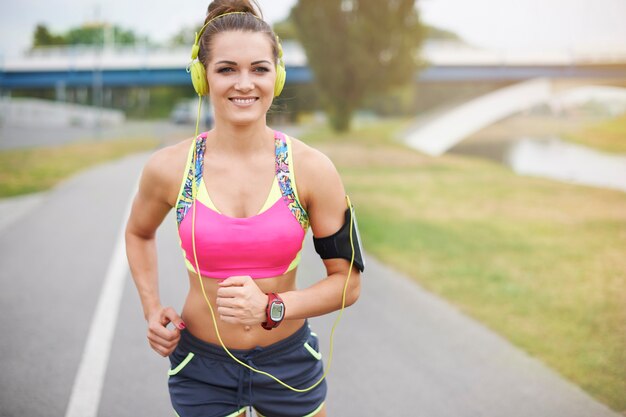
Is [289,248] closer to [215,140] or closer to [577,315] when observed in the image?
[215,140]

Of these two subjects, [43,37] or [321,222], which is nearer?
[321,222]

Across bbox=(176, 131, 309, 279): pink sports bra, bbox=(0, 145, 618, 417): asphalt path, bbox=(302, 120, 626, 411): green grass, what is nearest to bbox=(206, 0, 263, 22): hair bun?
bbox=(176, 131, 309, 279): pink sports bra

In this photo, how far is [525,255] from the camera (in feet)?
30.2

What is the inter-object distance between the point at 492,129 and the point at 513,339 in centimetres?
6096

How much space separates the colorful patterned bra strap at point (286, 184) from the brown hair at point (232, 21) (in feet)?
0.98

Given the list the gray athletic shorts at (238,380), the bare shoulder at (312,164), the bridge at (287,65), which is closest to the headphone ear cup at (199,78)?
the bare shoulder at (312,164)

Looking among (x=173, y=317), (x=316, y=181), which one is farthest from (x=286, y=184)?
(x=173, y=317)

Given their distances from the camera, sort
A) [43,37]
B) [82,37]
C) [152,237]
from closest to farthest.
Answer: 1. [152,237]
2. [43,37]
3. [82,37]

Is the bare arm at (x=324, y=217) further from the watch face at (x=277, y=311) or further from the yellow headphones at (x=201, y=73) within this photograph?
the yellow headphones at (x=201, y=73)

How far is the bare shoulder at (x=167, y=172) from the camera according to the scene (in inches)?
85.6

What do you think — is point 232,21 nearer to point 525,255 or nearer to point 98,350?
point 98,350

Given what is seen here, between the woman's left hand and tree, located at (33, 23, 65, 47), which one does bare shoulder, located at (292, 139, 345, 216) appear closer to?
the woman's left hand

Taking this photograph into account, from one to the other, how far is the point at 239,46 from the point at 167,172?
19.4 inches

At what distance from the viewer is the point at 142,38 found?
9081cm
